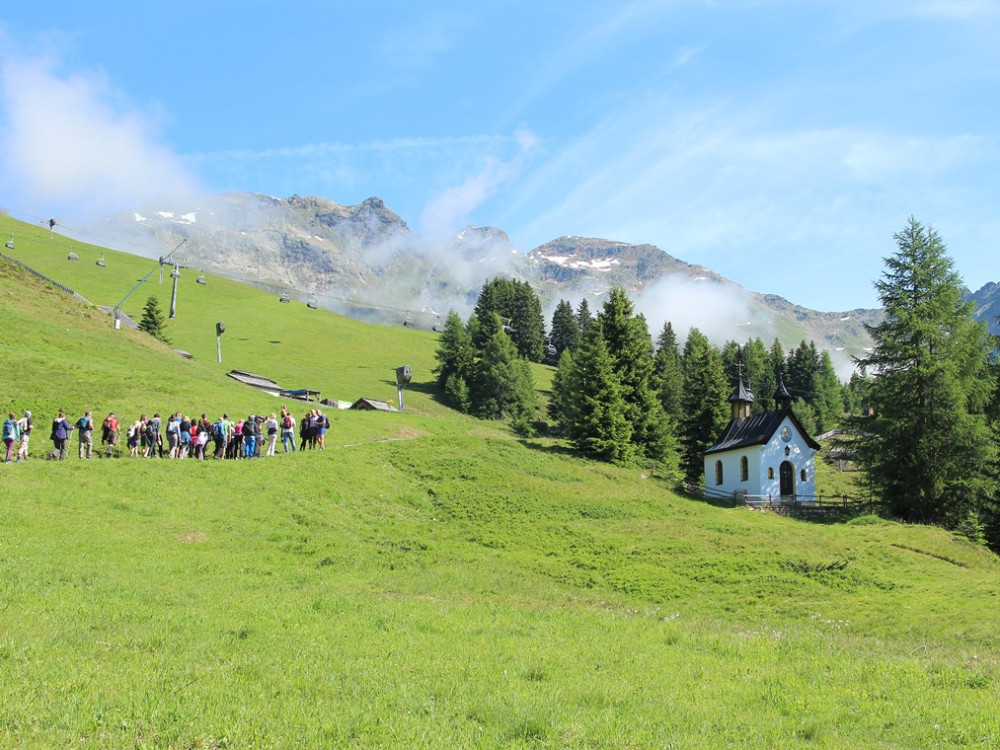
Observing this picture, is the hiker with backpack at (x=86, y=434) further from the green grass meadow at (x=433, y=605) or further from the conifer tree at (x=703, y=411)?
the conifer tree at (x=703, y=411)

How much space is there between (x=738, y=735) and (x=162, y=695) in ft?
20.4

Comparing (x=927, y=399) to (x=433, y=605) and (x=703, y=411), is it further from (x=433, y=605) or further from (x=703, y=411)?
(x=433, y=605)

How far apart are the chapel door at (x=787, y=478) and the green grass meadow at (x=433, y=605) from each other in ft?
39.2

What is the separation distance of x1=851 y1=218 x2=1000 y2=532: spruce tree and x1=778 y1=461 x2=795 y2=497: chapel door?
32.1 ft

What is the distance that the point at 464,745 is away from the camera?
746 centimetres

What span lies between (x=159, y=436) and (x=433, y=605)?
19.4 m

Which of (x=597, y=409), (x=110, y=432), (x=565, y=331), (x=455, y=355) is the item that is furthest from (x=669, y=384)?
(x=110, y=432)

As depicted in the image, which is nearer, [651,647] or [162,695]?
[162,695]

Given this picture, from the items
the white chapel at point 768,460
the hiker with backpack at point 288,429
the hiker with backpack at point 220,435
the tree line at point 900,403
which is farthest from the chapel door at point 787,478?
the hiker with backpack at point 220,435

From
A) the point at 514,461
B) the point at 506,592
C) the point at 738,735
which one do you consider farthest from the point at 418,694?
the point at 514,461

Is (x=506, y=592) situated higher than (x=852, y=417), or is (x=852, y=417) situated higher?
Answer: (x=852, y=417)

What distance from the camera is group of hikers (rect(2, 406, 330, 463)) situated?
27.4 metres

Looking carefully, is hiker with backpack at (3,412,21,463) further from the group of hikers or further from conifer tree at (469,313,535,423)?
conifer tree at (469,313,535,423)

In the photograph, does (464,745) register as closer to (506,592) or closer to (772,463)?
(506,592)
